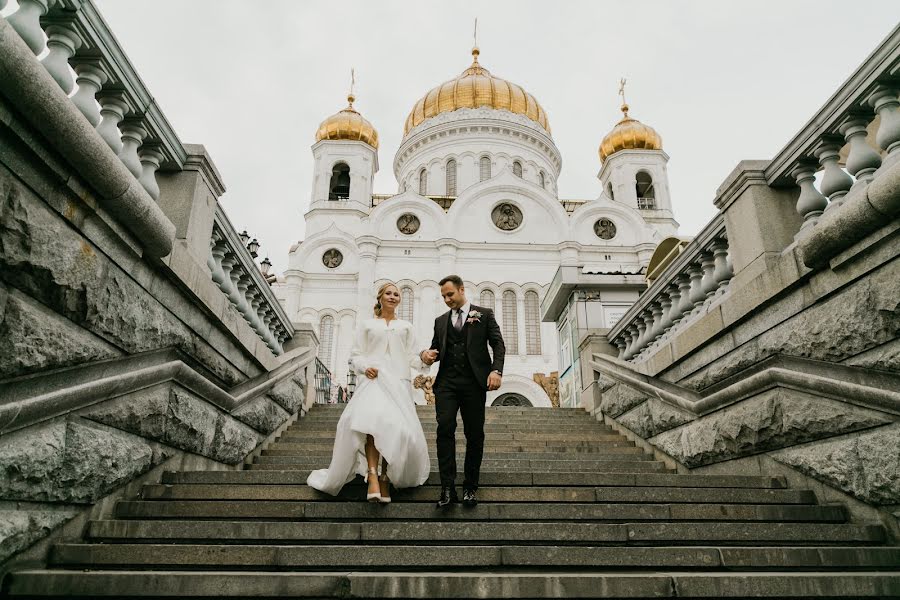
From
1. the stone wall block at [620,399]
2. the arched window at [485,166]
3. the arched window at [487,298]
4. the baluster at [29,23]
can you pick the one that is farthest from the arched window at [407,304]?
the baluster at [29,23]

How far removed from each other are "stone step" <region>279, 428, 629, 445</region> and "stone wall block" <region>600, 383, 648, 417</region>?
0.39m

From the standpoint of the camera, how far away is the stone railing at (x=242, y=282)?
5.93 m

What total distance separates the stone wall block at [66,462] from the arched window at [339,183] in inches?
1176

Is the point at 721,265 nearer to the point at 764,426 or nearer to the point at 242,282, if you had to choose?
the point at 764,426

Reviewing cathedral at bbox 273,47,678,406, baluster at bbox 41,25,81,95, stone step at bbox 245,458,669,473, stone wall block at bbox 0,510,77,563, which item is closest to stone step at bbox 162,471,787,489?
stone step at bbox 245,458,669,473

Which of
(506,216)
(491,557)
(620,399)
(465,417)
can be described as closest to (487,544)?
(491,557)

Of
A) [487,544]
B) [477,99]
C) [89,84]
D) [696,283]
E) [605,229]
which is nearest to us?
[487,544]

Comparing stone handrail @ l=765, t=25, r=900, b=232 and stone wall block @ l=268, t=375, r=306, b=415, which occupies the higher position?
stone handrail @ l=765, t=25, r=900, b=232

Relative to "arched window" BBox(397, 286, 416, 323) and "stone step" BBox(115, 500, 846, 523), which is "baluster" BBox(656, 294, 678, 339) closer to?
"stone step" BBox(115, 500, 846, 523)

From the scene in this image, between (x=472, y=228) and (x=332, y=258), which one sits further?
(x=332, y=258)

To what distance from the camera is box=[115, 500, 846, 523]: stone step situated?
401cm

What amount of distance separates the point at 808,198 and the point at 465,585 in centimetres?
401

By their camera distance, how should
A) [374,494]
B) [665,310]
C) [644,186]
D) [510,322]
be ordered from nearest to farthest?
1. [374,494]
2. [665,310]
3. [510,322]
4. [644,186]

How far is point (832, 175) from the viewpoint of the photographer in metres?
4.59
